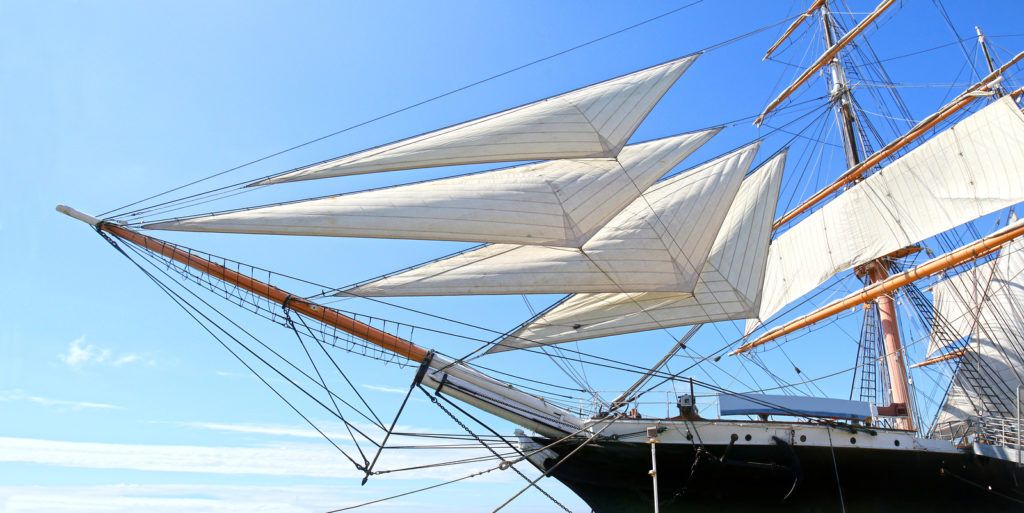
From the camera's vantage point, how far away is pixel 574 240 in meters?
13.5

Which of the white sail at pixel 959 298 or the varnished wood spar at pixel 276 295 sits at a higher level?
the white sail at pixel 959 298

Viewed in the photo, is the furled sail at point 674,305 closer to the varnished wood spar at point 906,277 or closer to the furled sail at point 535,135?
the furled sail at point 535,135

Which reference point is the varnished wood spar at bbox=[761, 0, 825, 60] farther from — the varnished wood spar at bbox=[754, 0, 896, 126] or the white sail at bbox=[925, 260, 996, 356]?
the white sail at bbox=[925, 260, 996, 356]

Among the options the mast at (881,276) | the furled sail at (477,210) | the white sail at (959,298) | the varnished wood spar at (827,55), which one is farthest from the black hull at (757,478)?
the varnished wood spar at (827,55)

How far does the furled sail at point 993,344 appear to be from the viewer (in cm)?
2480

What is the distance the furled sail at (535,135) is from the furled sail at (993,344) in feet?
55.6

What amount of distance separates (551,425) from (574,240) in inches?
173

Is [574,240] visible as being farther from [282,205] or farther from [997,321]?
[997,321]

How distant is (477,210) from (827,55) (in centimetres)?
2757

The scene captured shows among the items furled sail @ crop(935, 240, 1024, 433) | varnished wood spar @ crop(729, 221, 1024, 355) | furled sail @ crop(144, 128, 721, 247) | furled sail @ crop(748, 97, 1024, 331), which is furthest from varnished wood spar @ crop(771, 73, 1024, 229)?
furled sail @ crop(144, 128, 721, 247)

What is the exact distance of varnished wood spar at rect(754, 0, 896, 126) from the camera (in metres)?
30.6

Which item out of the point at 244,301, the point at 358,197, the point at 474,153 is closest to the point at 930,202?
the point at 474,153

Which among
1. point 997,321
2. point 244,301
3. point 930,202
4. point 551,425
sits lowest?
point 551,425

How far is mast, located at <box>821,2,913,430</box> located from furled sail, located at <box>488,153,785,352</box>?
5954mm
